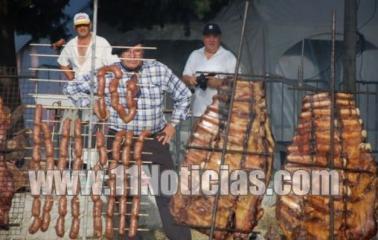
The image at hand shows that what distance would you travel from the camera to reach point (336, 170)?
773 centimetres

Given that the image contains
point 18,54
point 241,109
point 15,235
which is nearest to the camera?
point 241,109

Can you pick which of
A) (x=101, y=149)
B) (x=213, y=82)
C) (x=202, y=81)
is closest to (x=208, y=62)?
(x=202, y=81)

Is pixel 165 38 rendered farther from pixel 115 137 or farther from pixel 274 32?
pixel 115 137

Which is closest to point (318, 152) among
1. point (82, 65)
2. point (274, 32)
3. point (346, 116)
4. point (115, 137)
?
point (346, 116)

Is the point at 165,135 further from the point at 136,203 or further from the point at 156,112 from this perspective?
the point at 136,203

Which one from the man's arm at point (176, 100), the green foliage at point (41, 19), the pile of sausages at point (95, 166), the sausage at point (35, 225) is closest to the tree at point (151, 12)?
the green foliage at point (41, 19)

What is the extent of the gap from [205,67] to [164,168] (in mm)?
1465

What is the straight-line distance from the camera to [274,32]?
1160 centimetres

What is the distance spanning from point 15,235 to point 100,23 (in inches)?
143

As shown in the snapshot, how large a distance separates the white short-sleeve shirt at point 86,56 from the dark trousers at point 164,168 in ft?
2.22

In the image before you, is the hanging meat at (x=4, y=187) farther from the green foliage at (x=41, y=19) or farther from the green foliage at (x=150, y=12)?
the green foliage at (x=150, y=12)

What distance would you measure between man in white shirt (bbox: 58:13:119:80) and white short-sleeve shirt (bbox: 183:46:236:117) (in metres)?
1.07

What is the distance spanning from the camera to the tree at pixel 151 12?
10883 millimetres

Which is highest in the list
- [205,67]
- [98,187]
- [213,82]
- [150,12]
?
[150,12]
